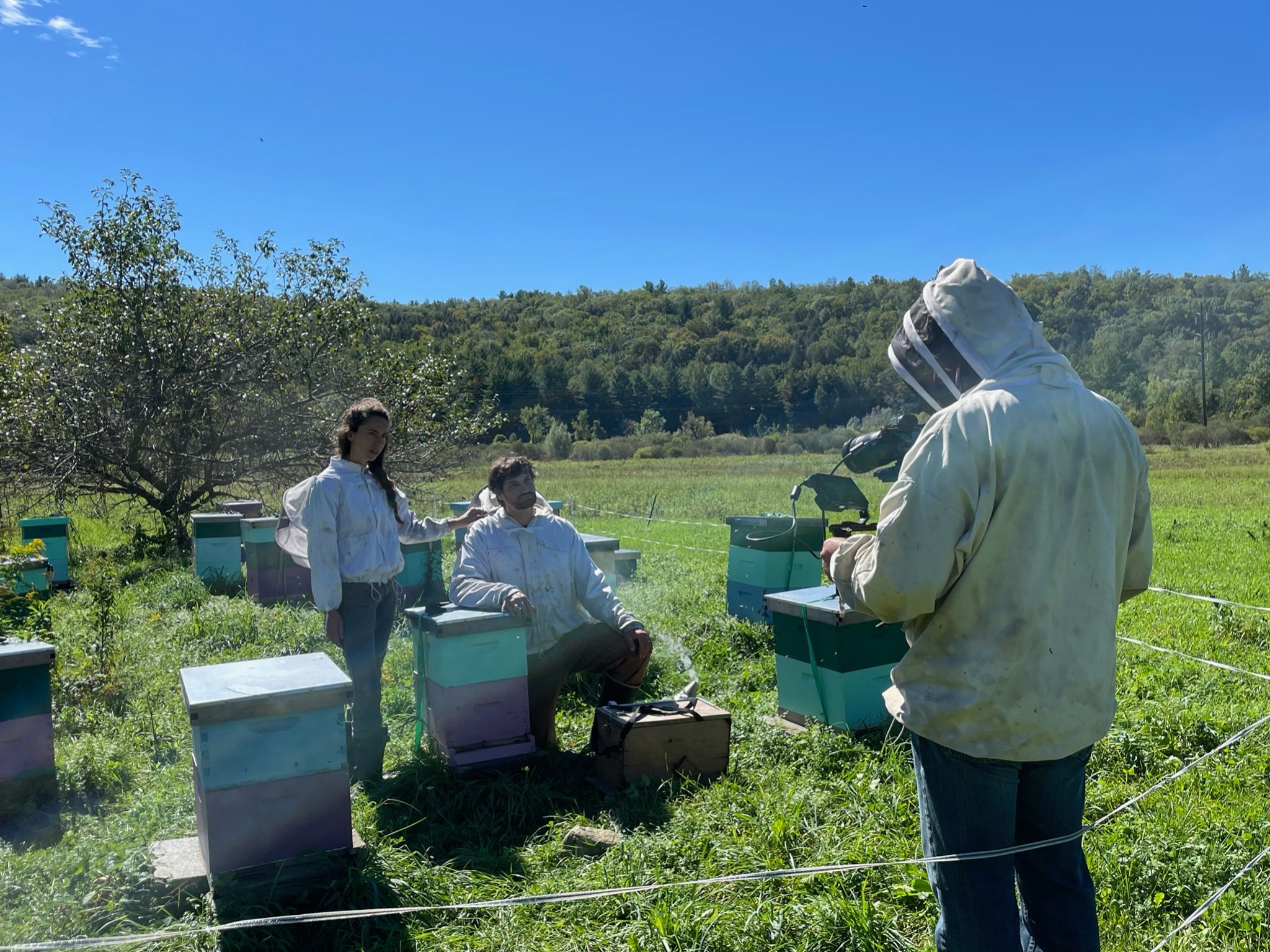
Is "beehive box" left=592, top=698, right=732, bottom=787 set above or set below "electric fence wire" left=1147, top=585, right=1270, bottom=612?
above

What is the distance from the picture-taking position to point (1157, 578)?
29.6ft

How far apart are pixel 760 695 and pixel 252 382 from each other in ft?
32.3

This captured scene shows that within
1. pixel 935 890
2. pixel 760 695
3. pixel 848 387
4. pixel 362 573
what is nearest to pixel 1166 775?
pixel 760 695

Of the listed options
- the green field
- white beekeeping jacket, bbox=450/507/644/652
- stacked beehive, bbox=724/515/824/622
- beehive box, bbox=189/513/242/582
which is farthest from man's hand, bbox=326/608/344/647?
beehive box, bbox=189/513/242/582

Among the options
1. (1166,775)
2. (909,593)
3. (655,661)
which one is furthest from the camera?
(655,661)

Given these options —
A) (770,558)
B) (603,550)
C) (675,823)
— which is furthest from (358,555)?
(770,558)

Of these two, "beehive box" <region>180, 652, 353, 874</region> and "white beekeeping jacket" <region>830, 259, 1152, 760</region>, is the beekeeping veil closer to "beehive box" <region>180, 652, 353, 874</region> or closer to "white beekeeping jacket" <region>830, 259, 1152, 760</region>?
"white beekeeping jacket" <region>830, 259, 1152, 760</region>

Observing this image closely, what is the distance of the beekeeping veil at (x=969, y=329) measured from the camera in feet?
6.56

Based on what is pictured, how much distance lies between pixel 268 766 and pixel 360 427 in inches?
68.6

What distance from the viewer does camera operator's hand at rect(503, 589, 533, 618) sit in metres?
4.15

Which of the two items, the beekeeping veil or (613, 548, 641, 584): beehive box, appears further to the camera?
(613, 548, 641, 584): beehive box

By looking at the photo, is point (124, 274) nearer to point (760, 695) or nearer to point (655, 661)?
point (655, 661)

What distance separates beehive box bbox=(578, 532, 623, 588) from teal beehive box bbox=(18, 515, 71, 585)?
584cm

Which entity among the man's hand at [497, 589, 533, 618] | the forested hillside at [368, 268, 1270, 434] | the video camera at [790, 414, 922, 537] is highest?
the forested hillside at [368, 268, 1270, 434]
